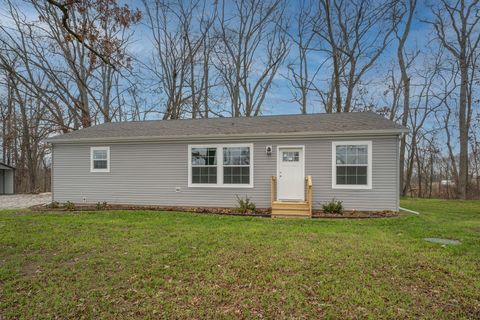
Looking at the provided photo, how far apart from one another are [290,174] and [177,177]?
165 inches

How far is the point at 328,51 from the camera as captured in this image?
19.0 meters

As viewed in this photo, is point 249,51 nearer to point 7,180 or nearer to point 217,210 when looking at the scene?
point 217,210

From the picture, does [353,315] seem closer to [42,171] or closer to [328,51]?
[328,51]

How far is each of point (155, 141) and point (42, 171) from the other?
21.0m

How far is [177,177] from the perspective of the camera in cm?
1027

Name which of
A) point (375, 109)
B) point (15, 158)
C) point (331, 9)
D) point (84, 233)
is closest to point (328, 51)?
point (331, 9)

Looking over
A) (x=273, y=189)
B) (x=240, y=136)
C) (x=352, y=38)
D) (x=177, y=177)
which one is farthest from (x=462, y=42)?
(x=177, y=177)

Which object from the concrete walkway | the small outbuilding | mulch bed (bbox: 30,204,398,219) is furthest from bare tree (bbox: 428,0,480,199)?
the small outbuilding

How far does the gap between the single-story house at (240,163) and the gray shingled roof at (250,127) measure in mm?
35

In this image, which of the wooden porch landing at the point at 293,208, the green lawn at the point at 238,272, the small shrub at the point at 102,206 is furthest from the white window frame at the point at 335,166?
the small shrub at the point at 102,206

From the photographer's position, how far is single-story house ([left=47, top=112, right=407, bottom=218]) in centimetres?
874

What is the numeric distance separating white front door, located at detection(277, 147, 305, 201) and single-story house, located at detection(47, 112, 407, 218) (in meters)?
0.03

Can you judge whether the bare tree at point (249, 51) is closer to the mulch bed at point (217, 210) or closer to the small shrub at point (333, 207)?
the mulch bed at point (217, 210)

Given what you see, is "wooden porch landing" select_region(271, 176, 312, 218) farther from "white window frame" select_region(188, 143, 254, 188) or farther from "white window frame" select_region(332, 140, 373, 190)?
"white window frame" select_region(188, 143, 254, 188)
